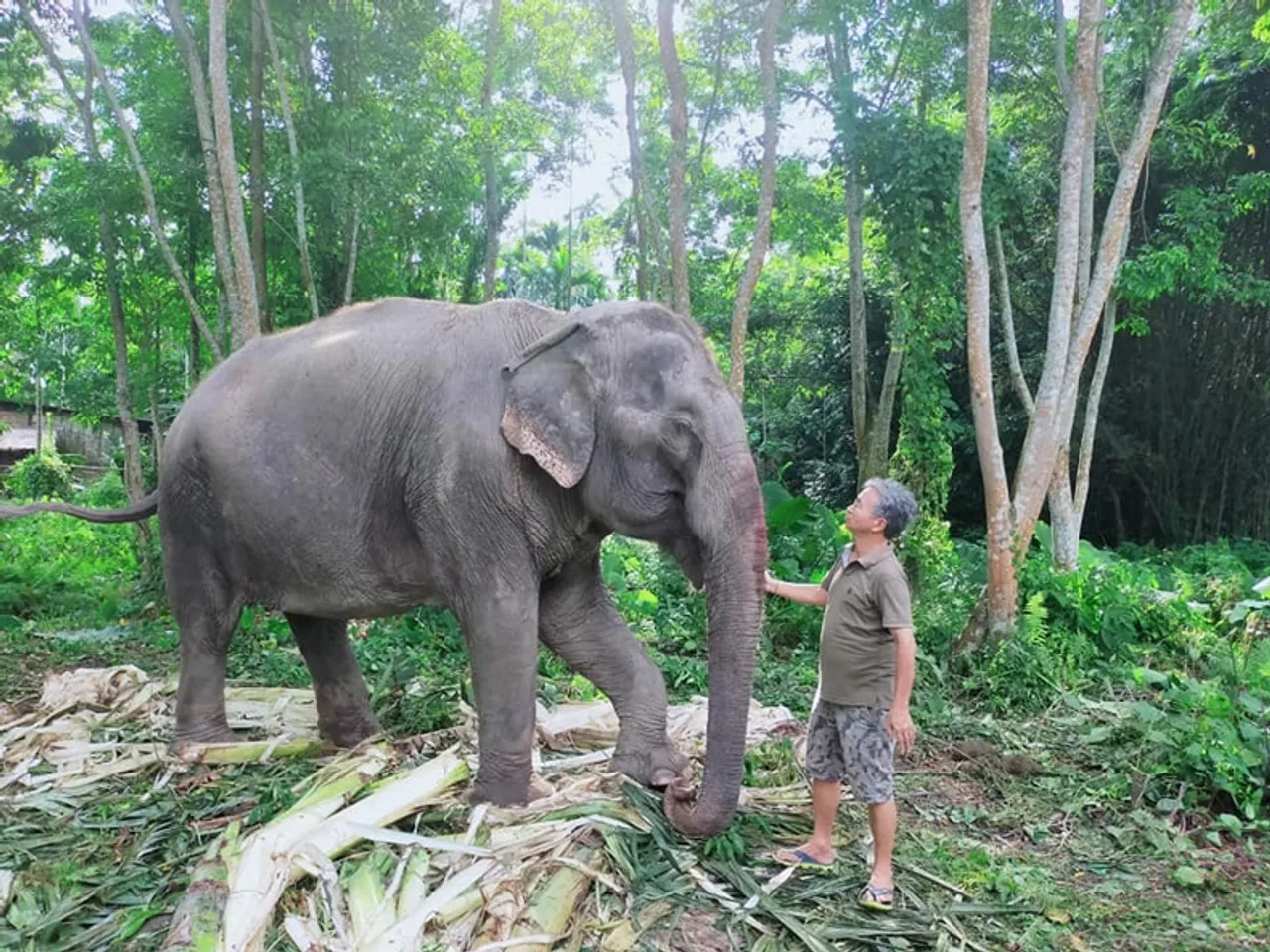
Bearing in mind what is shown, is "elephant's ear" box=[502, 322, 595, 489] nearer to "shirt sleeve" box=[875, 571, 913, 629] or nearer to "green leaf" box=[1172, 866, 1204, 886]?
"shirt sleeve" box=[875, 571, 913, 629]

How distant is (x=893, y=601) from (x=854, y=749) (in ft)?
1.87

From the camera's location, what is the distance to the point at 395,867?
3338mm

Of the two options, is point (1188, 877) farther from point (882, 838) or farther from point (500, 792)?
point (500, 792)

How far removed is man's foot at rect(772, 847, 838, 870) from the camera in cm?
375

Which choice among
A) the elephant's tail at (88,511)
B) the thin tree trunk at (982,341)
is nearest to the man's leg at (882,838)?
the elephant's tail at (88,511)

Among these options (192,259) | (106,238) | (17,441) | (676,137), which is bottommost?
(17,441)

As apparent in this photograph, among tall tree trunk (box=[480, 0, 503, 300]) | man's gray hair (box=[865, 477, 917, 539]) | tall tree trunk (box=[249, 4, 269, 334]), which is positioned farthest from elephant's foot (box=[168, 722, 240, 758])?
tall tree trunk (box=[480, 0, 503, 300])

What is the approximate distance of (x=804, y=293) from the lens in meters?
20.0

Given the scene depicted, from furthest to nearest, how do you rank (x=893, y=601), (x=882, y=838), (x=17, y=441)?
1. (x=17, y=441)
2. (x=882, y=838)
3. (x=893, y=601)

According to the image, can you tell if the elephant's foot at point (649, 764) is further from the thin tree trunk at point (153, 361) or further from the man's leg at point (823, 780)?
the thin tree trunk at point (153, 361)

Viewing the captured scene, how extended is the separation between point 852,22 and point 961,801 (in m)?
10.7

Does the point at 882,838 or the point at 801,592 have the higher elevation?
the point at 801,592

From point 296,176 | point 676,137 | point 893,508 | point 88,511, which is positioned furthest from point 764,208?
point 88,511

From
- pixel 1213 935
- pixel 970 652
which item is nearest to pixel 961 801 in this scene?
pixel 1213 935
